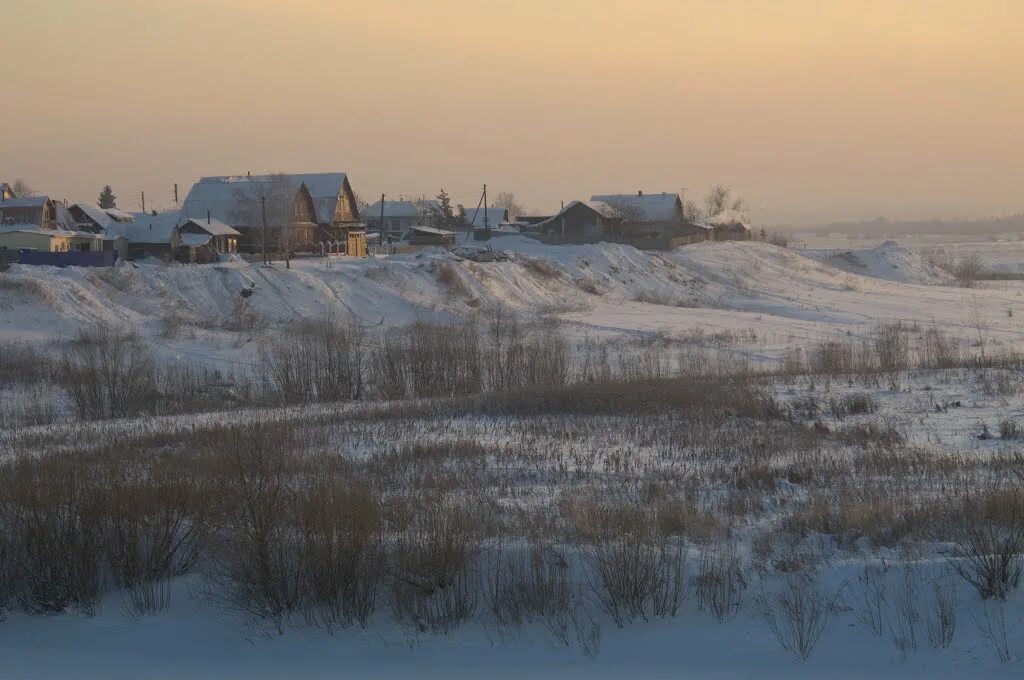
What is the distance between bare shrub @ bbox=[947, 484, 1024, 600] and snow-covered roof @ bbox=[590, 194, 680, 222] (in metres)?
Answer: 96.1

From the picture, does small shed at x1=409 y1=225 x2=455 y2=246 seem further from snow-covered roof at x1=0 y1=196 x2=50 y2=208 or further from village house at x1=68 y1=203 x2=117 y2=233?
snow-covered roof at x1=0 y1=196 x2=50 y2=208

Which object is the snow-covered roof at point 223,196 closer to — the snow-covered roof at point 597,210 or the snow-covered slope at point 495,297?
the snow-covered slope at point 495,297

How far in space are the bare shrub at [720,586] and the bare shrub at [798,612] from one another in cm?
23

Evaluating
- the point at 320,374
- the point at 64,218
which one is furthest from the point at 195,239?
the point at 320,374

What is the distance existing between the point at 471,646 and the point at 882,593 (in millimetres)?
3416

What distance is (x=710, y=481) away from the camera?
13.1 meters

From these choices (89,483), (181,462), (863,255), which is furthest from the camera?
(863,255)

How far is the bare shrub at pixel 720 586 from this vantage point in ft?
28.3

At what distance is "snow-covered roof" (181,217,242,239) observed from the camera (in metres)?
66.1

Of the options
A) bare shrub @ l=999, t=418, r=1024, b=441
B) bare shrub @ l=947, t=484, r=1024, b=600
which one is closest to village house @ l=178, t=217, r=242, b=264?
bare shrub @ l=999, t=418, r=1024, b=441

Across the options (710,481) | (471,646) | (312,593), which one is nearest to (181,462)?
(312,593)

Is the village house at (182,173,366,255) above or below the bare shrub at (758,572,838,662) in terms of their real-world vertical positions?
above

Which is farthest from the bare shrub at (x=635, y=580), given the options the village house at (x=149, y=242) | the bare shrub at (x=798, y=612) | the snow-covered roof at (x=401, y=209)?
the snow-covered roof at (x=401, y=209)

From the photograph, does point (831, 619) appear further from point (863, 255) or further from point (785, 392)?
point (863, 255)
